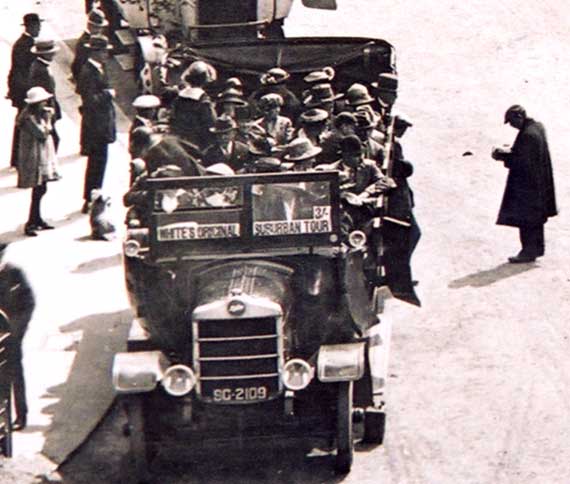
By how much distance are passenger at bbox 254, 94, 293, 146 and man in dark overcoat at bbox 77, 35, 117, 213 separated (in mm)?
3001

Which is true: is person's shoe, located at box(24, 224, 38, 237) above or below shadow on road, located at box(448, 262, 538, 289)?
above

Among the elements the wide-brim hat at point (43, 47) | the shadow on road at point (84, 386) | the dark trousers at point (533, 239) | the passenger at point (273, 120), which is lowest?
the shadow on road at point (84, 386)

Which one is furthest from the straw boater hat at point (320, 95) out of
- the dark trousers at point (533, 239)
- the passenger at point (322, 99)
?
the dark trousers at point (533, 239)

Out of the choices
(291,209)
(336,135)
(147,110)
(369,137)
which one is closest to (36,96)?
(147,110)

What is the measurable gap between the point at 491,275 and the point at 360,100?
7.83ft

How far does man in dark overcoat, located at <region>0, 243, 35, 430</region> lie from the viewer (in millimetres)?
15370

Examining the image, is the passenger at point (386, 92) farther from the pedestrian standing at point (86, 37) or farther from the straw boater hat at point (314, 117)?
the pedestrian standing at point (86, 37)

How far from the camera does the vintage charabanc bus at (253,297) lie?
14977 mm

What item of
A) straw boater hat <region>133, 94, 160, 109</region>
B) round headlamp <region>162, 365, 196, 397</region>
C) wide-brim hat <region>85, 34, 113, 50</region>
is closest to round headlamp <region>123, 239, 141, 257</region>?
round headlamp <region>162, 365, 196, 397</region>

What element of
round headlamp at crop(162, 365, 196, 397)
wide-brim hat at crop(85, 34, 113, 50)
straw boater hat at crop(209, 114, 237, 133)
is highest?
straw boater hat at crop(209, 114, 237, 133)

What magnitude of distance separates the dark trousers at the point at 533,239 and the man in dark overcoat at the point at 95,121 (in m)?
4.80

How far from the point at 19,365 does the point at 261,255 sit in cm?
219

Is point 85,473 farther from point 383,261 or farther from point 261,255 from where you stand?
point 383,261

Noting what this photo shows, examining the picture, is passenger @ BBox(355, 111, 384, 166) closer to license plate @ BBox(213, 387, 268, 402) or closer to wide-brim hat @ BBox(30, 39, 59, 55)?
license plate @ BBox(213, 387, 268, 402)
